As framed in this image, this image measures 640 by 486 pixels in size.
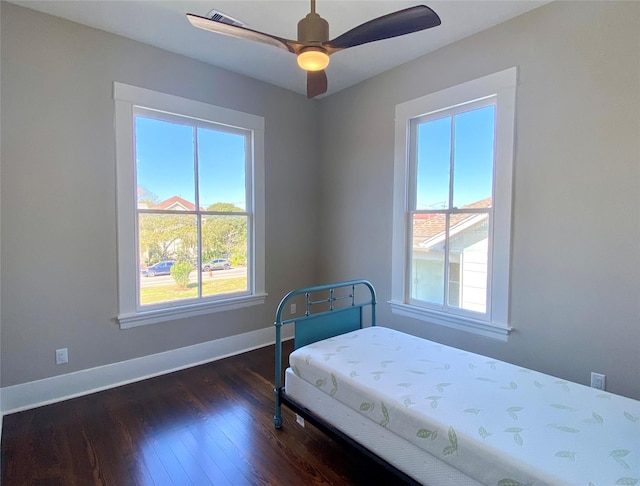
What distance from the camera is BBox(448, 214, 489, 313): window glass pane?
8.86ft

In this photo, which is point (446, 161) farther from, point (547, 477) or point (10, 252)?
point (10, 252)

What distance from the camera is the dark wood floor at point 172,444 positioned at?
1804 millimetres

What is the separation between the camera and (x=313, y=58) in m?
1.68

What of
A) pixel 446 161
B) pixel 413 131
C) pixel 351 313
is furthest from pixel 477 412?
pixel 413 131

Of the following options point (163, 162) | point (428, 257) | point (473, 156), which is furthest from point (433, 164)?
point (163, 162)

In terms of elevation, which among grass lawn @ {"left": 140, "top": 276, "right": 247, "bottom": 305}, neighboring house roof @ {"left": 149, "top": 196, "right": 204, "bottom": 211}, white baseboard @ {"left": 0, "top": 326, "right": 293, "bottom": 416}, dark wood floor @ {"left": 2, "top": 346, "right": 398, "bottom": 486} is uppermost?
neighboring house roof @ {"left": 149, "top": 196, "right": 204, "bottom": 211}

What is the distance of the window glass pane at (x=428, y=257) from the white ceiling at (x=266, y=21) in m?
1.48

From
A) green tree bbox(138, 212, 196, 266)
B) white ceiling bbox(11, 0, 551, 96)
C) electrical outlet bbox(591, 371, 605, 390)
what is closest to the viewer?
electrical outlet bbox(591, 371, 605, 390)

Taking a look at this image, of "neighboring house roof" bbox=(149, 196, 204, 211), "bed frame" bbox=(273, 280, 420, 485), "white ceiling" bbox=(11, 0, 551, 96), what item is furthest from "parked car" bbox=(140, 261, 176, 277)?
"white ceiling" bbox=(11, 0, 551, 96)

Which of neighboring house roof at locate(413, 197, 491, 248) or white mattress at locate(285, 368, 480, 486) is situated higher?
neighboring house roof at locate(413, 197, 491, 248)

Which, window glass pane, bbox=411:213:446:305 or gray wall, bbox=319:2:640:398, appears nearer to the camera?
gray wall, bbox=319:2:640:398

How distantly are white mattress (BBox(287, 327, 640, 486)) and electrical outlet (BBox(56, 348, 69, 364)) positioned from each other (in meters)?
1.89

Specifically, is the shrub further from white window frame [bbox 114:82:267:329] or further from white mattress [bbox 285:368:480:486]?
white mattress [bbox 285:368:480:486]

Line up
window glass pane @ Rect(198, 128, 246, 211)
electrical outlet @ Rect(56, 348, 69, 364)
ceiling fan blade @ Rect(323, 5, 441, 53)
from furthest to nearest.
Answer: window glass pane @ Rect(198, 128, 246, 211)
electrical outlet @ Rect(56, 348, 69, 364)
ceiling fan blade @ Rect(323, 5, 441, 53)
